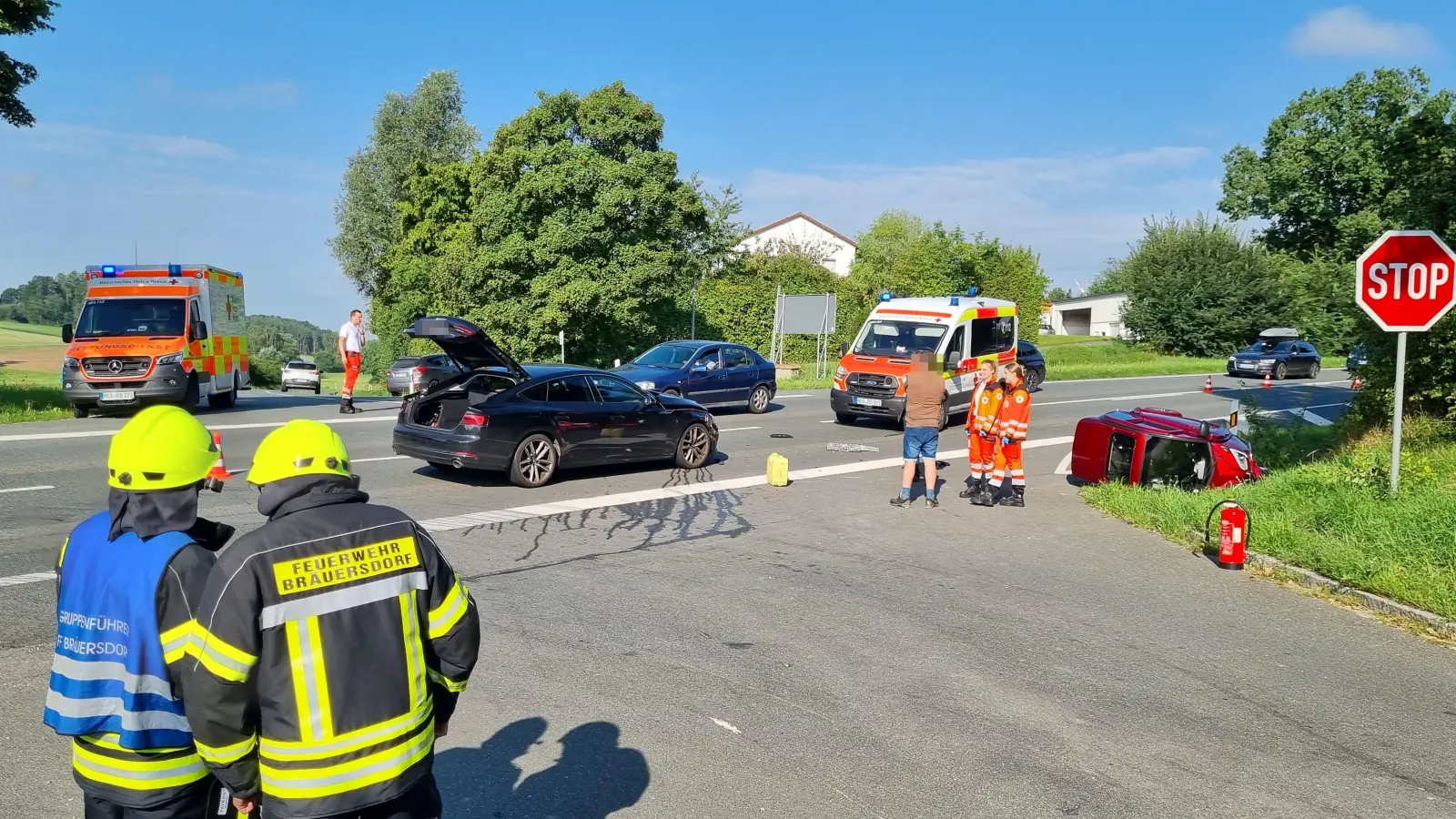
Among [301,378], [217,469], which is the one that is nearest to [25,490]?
[217,469]

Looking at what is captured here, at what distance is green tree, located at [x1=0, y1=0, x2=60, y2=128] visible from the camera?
Result: 58.1 feet

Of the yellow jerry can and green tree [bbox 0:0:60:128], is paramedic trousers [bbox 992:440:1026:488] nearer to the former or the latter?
the yellow jerry can

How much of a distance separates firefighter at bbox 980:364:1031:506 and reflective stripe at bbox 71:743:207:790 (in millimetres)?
9758

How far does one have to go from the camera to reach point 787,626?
688 centimetres

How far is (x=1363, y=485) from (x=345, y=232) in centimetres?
5121

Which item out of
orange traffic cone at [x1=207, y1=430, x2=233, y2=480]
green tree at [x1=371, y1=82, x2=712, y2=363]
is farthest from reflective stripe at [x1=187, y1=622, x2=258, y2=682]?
green tree at [x1=371, y1=82, x2=712, y2=363]

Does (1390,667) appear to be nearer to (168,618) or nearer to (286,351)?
(168,618)

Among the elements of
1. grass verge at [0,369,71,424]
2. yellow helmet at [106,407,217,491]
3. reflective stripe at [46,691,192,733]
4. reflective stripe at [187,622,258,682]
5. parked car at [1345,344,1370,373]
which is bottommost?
grass verge at [0,369,71,424]

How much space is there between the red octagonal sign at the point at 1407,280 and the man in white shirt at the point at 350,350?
15.5m

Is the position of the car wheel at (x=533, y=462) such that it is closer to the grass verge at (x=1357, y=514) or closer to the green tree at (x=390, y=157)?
A: the grass verge at (x=1357, y=514)

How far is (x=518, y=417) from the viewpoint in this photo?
1193cm

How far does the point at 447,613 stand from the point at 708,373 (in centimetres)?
1743

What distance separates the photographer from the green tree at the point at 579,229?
1362 inches

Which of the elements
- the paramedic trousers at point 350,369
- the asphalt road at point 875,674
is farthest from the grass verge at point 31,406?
the asphalt road at point 875,674
